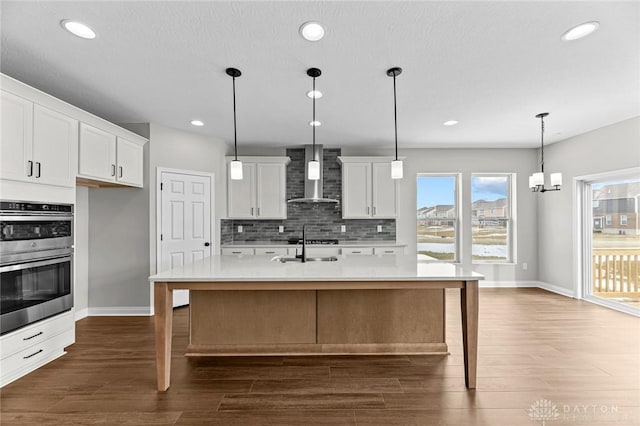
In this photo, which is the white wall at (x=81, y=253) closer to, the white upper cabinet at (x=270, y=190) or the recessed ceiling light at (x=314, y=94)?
the white upper cabinet at (x=270, y=190)

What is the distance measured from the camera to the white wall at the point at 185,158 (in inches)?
164

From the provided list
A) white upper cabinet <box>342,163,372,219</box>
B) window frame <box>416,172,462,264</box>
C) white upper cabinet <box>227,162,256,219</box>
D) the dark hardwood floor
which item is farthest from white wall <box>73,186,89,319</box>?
window frame <box>416,172,462,264</box>

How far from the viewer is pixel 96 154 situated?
11.0 ft

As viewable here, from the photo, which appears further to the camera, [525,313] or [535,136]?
[535,136]

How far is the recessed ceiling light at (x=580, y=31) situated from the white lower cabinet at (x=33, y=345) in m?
4.49

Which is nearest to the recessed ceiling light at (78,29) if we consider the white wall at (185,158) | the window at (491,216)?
the white wall at (185,158)

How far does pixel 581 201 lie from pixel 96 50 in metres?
6.23

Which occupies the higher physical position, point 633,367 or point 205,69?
point 205,69

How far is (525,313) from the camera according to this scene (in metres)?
4.08

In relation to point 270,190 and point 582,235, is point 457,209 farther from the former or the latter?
point 270,190

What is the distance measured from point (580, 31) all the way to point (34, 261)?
172 inches

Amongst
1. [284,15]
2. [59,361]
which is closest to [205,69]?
[284,15]

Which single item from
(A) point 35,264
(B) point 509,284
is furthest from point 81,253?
(B) point 509,284

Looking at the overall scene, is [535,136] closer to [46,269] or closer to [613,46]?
[613,46]
